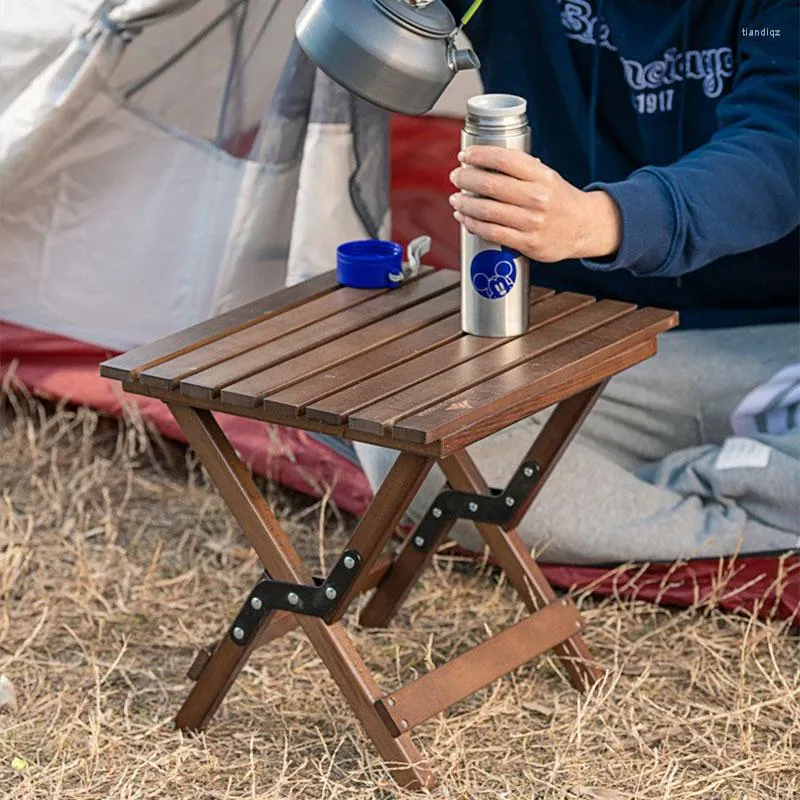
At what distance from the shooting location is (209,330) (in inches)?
69.1

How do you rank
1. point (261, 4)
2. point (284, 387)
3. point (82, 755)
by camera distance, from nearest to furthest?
1. point (284, 387)
2. point (82, 755)
3. point (261, 4)

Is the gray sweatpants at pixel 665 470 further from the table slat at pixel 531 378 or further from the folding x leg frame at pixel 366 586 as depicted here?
the table slat at pixel 531 378

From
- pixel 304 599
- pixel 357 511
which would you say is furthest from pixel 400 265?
pixel 357 511

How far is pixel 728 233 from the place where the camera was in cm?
180

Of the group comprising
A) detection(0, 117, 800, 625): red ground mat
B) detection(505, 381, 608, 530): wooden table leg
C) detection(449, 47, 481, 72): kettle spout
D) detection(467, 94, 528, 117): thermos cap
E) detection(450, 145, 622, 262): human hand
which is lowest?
detection(0, 117, 800, 625): red ground mat

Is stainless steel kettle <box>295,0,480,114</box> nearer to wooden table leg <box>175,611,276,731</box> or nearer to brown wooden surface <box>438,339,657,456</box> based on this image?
brown wooden surface <box>438,339,657,456</box>

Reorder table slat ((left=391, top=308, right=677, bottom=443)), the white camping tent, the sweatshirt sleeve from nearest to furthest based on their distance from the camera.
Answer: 1. table slat ((left=391, top=308, right=677, bottom=443))
2. the sweatshirt sleeve
3. the white camping tent

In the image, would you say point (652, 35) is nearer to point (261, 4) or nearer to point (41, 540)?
point (261, 4)

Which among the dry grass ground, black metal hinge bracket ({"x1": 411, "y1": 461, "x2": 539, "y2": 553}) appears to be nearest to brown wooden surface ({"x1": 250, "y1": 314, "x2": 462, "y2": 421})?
black metal hinge bracket ({"x1": 411, "y1": 461, "x2": 539, "y2": 553})

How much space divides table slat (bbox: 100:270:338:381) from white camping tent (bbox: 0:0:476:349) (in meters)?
0.42

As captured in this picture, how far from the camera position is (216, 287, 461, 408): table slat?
→ 5.15 feet

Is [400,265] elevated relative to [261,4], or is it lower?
lower

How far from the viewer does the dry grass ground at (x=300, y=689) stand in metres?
1.74

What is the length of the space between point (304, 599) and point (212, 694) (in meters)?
0.22
